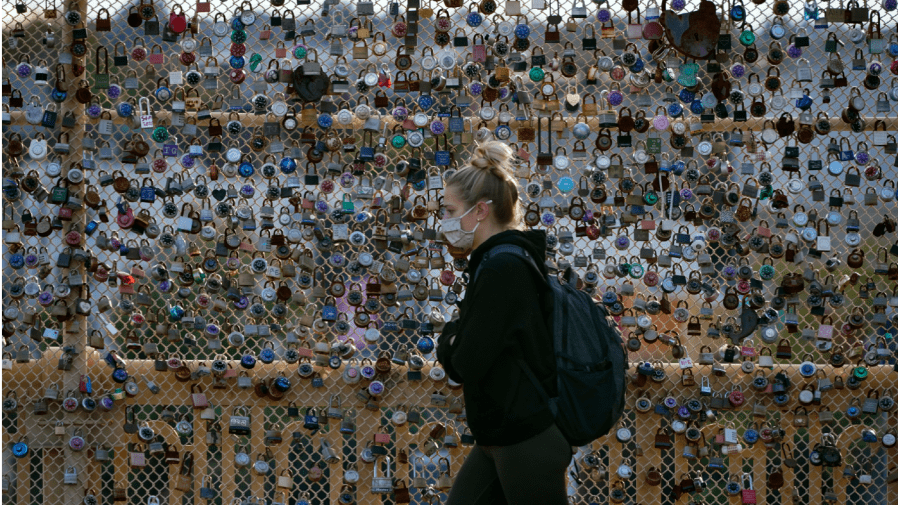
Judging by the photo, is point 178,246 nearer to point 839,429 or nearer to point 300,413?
point 300,413

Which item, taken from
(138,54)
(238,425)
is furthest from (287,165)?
(238,425)

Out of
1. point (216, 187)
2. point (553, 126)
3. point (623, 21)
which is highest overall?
point (623, 21)

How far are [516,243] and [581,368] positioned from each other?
1.43 feet

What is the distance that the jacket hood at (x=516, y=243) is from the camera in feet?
8.91

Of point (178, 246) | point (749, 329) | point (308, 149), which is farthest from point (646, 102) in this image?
point (178, 246)

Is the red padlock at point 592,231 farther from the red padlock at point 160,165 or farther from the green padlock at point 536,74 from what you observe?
the red padlock at point 160,165

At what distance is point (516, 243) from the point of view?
2.71 m

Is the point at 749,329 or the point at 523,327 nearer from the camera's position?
the point at 523,327

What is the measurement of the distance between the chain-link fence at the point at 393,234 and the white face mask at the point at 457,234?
176cm

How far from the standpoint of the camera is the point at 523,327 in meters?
2.57

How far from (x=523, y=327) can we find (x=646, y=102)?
261cm

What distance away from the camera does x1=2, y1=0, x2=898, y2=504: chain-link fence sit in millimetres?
4793

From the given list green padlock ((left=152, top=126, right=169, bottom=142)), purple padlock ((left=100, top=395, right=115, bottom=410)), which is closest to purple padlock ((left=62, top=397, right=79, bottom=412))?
purple padlock ((left=100, top=395, right=115, bottom=410))

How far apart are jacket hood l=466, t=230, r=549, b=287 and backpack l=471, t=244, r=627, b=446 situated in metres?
0.02
